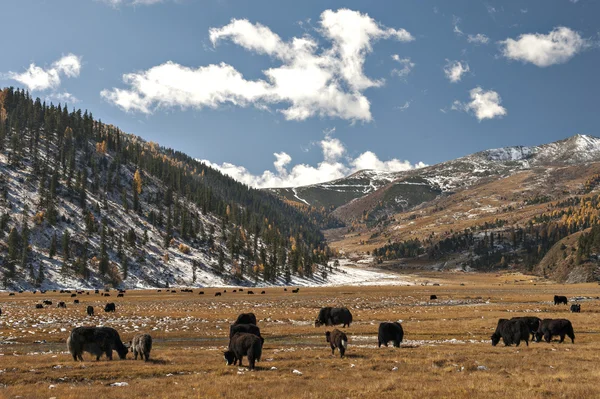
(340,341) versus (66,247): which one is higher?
(66,247)

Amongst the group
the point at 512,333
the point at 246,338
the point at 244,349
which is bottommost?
the point at 512,333

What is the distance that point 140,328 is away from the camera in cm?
3719

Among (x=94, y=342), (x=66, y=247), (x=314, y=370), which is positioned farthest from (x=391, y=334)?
(x=66, y=247)

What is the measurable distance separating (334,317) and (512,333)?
1675cm

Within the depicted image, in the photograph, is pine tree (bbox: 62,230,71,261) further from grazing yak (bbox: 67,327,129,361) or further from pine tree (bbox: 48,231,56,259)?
grazing yak (bbox: 67,327,129,361)

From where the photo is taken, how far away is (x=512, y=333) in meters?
28.6

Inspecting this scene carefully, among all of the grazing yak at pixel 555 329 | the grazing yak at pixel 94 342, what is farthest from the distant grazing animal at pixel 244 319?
the grazing yak at pixel 555 329

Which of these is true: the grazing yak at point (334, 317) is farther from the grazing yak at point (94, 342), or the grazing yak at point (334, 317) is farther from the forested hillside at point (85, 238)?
the forested hillside at point (85, 238)

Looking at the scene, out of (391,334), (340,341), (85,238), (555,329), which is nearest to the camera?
(340,341)

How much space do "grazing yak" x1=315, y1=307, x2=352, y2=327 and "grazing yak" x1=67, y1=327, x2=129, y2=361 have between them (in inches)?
840

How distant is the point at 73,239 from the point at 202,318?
122m

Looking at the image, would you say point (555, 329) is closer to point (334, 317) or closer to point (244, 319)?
point (334, 317)

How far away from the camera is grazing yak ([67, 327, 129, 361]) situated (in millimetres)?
22141

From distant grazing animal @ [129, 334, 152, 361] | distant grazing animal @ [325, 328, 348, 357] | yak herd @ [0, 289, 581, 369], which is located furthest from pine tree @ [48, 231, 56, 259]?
distant grazing animal @ [325, 328, 348, 357]
